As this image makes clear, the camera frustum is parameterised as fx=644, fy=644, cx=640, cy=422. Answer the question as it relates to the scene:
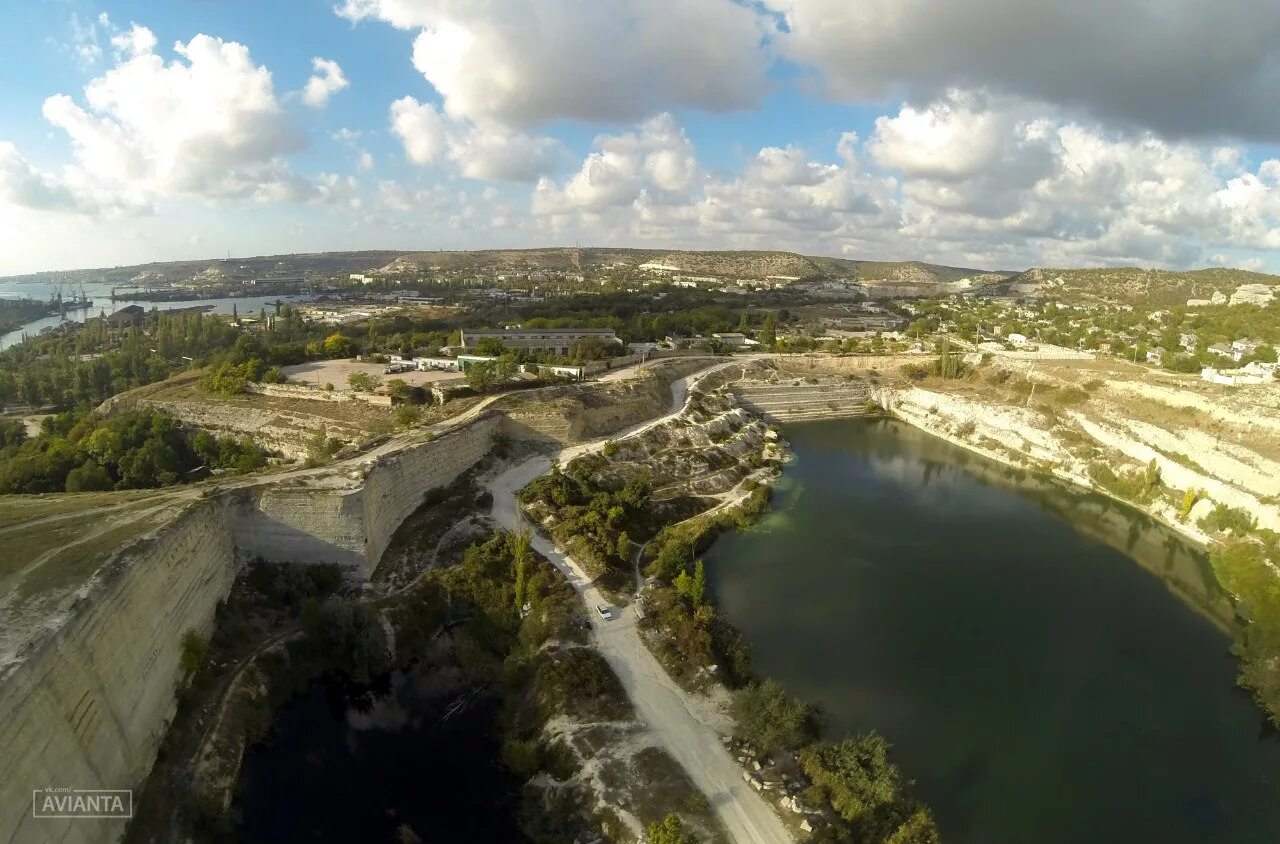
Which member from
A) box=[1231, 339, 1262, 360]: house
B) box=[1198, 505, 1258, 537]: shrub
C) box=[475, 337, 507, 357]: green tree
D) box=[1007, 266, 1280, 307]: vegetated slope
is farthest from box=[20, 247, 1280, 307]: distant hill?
box=[475, 337, 507, 357]: green tree

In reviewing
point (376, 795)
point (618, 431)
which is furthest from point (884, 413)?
point (376, 795)

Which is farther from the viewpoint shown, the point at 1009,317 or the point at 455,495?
the point at 1009,317

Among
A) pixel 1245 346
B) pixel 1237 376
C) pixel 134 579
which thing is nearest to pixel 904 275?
pixel 1245 346

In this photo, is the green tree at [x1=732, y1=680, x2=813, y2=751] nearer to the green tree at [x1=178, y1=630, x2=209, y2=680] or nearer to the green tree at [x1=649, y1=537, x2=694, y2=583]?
the green tree at [x1=649, y1=537, x2=694, y2=583]

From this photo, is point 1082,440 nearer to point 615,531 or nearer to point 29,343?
point 615,531

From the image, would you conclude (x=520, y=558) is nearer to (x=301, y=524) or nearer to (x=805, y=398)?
(x=301, y=524)

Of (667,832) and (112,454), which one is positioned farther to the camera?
(112,454)

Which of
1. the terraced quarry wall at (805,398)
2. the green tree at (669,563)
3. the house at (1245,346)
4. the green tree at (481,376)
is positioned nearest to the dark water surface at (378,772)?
the green tree at (669,563)
